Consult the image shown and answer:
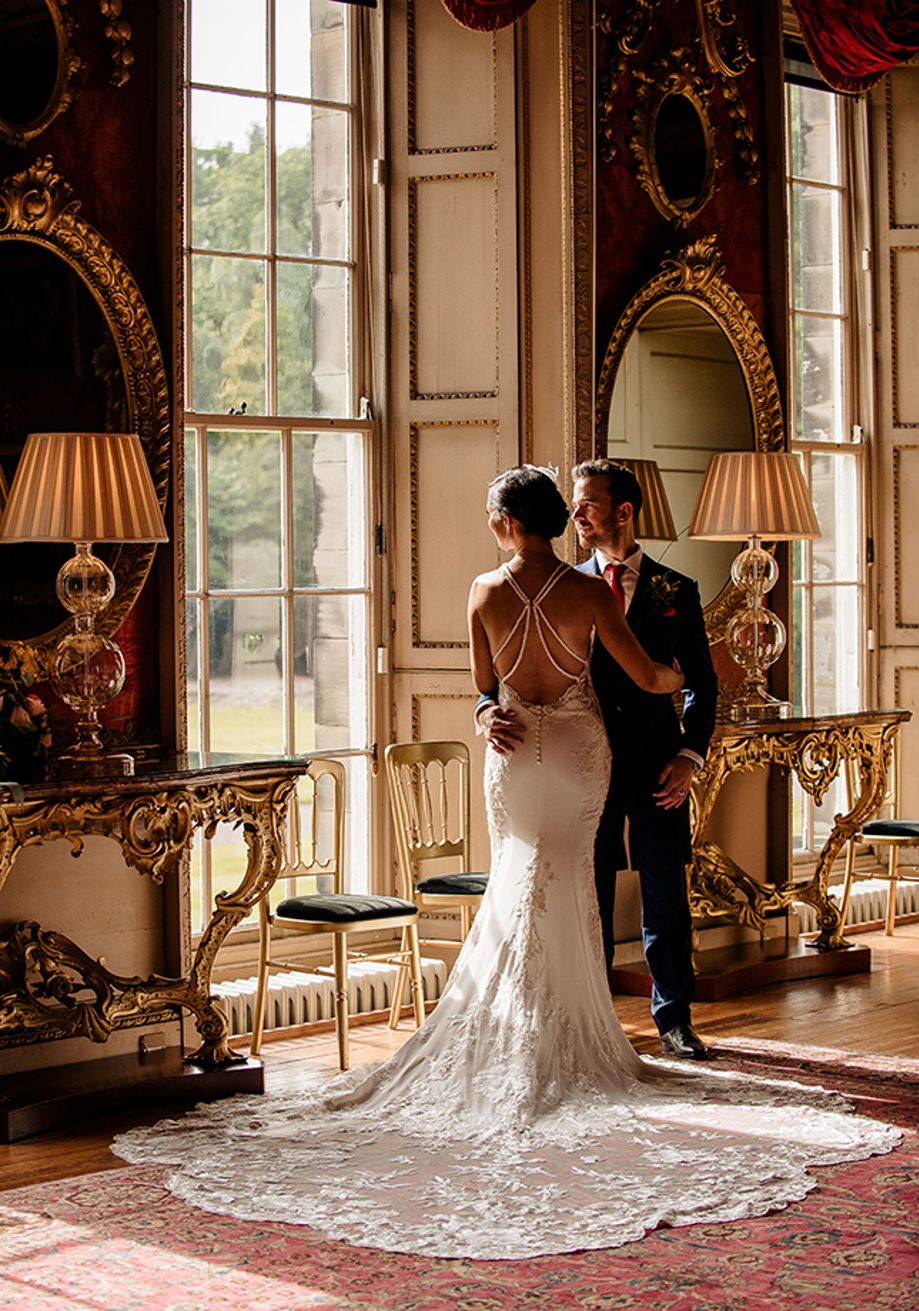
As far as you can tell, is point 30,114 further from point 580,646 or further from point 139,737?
point 580,646

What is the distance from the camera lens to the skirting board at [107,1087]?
14.1 ft

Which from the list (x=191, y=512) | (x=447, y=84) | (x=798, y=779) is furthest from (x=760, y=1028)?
(x=447, y=84)

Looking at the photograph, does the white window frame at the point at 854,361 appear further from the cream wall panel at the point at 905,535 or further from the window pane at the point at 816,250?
the cream wall panel at the point at 905,535

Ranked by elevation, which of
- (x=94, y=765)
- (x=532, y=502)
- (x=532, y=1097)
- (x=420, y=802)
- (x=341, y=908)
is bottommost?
(x=532, y=1097)

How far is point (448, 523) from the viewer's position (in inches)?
235

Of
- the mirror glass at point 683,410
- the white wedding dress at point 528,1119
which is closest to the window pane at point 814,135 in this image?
the mirror glass at point 683,410

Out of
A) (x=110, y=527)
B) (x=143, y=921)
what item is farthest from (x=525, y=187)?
(x=143, y=921)

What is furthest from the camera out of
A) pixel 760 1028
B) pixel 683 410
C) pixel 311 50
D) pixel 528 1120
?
pixel 683 410

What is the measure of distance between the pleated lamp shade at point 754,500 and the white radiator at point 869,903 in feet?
5.84

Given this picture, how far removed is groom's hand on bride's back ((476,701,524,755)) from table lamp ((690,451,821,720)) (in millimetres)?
1730

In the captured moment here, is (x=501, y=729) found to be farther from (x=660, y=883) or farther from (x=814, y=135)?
(x=814, y=135)

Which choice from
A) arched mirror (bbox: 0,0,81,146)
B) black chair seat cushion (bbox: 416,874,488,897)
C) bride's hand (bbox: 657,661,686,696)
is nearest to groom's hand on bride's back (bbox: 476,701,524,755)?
bride's hand (bbox: 657,661,686,696)

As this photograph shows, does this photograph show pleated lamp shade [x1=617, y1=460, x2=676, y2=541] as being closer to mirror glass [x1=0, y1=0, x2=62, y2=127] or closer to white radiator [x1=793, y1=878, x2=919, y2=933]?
white radiator [x1=793, y1=878, x2=919, y2=933]

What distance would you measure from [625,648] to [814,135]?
411 centimetres
